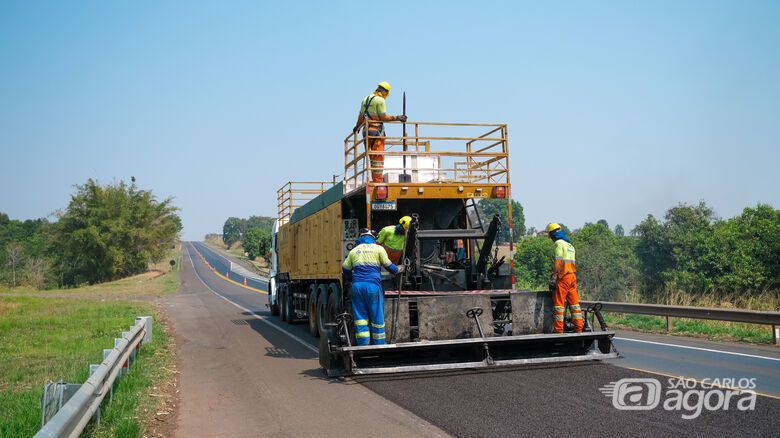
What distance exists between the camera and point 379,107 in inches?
462

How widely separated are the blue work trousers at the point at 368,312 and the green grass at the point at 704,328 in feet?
25.2

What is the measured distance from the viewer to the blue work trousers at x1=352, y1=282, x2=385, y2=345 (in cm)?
859

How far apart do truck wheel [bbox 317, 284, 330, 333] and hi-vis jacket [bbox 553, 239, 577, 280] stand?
4.83 m

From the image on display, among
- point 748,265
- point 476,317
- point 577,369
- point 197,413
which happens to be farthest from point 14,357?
point 748,265

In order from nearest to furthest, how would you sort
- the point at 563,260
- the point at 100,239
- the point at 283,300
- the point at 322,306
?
the point at 563,260 < the point at 322,306 < the point at 283,300 < the point at 100,239

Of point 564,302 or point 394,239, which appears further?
point 394,239

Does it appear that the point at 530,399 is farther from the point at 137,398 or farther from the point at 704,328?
the point at 704,328

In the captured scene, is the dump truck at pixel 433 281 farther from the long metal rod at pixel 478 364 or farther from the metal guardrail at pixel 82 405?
A: the metal guardrail at pixel 82 405

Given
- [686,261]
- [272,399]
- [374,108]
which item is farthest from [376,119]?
[686,261]

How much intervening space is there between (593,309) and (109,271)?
2384 inches

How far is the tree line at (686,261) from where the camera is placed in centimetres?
2922

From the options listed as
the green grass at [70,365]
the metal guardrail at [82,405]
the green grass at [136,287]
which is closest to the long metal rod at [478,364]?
the green grass at [70,365]

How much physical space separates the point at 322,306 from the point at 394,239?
3.33 meters

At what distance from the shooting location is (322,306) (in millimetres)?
12844
